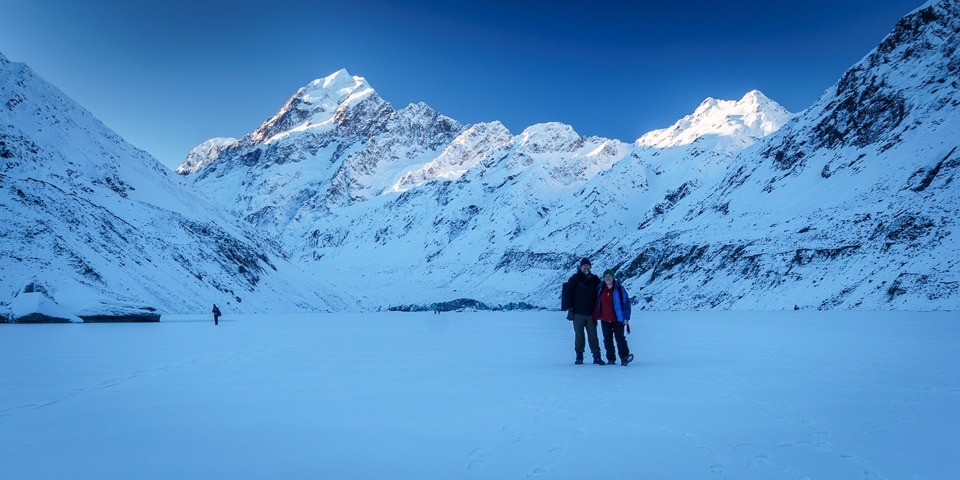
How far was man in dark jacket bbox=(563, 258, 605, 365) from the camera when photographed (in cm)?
1141

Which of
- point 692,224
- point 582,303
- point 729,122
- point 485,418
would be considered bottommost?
point 485,418

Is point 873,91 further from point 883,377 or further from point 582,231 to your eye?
point 883,377

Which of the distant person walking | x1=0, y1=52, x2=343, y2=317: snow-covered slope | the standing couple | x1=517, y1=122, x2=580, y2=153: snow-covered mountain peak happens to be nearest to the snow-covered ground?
Result: the distant person walking

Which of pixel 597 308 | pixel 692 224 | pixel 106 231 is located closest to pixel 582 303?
pixel 597 308

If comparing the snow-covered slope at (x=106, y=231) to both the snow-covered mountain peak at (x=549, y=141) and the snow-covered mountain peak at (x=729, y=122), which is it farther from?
the snow-covered mountain peak at (x=549, y=141)

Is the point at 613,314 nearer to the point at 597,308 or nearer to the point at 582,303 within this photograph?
the point at 597,308

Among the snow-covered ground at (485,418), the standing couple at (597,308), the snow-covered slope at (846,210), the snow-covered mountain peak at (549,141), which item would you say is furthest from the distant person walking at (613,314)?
the snow-covered mountain peak at (549,141)

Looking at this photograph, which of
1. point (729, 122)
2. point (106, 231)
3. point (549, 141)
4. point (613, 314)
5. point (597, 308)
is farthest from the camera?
point (549, 141)

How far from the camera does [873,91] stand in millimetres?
66062

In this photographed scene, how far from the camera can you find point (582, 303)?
11.4 metres

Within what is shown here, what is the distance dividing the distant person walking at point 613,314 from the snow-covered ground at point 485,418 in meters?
0.47

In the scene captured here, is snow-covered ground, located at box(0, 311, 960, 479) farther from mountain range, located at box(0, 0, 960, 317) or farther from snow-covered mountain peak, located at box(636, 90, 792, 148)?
snow-covered mountain peak, located at box(636, 90, 792, 148)

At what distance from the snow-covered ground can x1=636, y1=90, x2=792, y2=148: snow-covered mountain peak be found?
121m

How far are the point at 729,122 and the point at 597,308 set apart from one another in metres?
136
